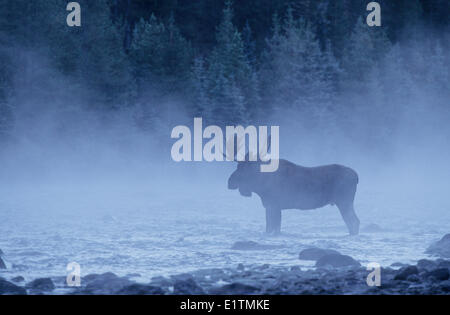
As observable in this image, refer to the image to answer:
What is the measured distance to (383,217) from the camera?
16.8 m

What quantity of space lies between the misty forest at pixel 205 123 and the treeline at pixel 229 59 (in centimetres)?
11

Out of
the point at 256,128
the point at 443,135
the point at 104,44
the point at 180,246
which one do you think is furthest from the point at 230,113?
the point at 180,246

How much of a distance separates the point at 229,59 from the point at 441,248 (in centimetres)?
3486

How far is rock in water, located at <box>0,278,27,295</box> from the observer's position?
7.88 m

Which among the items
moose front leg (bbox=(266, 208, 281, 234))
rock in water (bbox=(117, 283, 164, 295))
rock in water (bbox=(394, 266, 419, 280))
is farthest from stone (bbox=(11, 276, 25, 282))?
moose front leg (bbox=(266, 208, 281, 234))

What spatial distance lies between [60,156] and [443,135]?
104ft

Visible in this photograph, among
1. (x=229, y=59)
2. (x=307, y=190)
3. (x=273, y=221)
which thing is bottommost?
(x=273, y=221)

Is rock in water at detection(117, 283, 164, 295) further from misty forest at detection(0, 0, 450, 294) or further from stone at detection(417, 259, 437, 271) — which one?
stone at detection(417, 259, 437, 271)

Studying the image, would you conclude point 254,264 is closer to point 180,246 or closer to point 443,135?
point 180,246

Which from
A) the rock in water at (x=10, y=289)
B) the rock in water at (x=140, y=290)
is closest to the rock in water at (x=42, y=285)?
the rock in water at (x=10, y=289)

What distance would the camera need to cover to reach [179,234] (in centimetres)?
1365

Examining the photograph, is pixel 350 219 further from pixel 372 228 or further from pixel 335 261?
pixel 335 261

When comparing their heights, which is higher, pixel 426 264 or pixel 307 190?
pixel 307 190

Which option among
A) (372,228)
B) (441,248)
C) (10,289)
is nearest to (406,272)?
(441,248)
